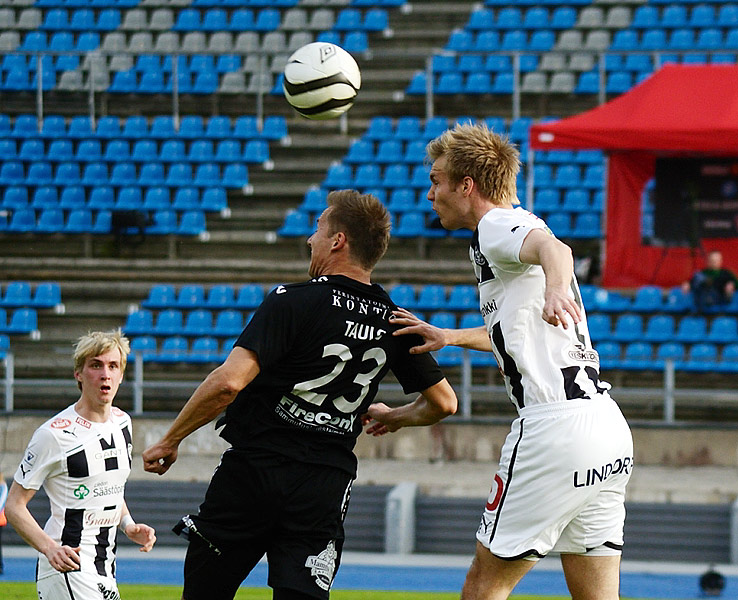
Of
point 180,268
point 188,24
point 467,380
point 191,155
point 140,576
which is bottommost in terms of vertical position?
point 140,576

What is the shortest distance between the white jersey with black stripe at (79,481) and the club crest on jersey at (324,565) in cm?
132

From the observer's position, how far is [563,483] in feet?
13.5

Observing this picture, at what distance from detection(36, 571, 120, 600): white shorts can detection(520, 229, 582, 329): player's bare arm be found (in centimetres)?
237

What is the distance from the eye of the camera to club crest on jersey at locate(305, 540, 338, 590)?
164 inches

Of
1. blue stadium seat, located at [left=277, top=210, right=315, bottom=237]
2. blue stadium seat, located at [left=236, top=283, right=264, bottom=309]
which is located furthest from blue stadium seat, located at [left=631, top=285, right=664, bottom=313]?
blue stadium seat, located at [left=236, top=283, right=264, bottom=309]

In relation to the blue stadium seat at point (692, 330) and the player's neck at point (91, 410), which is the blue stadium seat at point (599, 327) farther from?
the player's neck at point (91, 410)

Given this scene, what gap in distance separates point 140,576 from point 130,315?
18.0ft

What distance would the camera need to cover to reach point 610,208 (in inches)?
604

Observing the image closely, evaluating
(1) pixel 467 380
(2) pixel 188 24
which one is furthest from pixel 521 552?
(2) pixel 188 24

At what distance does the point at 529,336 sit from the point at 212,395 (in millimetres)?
1142

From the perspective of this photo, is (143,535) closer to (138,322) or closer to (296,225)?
(138,322)

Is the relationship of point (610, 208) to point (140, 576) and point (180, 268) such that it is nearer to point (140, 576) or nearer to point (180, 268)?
point (180, 268)

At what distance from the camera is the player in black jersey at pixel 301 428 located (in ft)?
13.5

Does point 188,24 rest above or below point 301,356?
above
